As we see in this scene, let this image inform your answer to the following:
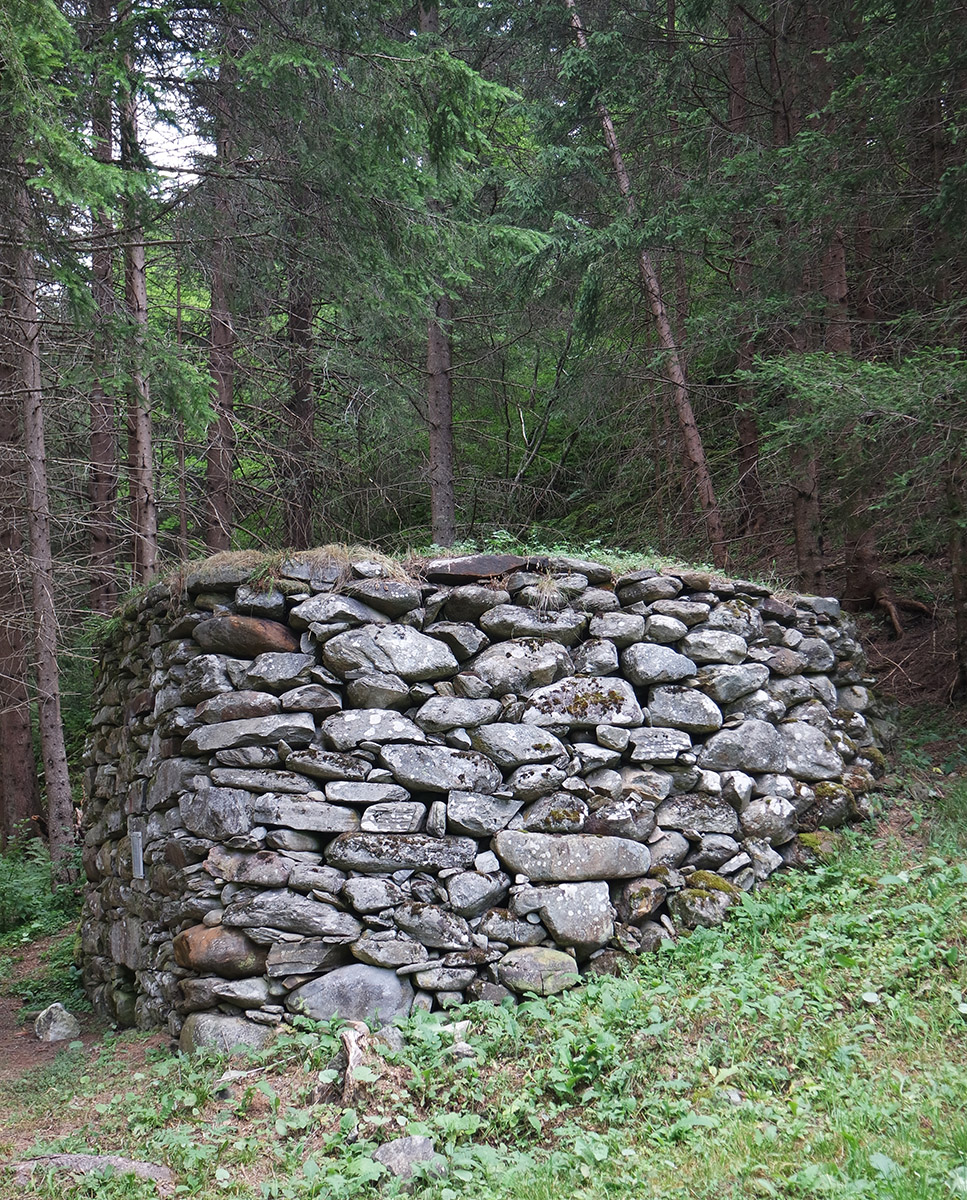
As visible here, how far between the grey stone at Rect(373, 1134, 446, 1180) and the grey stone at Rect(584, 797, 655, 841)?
6.17 feet

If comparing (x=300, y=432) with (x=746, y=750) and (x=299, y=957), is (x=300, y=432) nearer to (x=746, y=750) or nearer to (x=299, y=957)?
(x=746, y=750)

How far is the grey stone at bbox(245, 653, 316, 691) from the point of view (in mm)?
4746

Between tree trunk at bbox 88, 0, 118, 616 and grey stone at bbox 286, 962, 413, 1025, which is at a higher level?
tree trunk at bbox 88, 0, 118, 616

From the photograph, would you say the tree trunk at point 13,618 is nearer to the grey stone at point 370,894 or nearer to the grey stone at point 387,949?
the grey stone at point 370,894

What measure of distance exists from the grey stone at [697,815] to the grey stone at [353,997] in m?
1.75

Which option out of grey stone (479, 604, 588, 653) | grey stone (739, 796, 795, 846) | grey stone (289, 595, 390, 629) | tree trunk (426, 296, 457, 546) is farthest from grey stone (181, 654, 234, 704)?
tree trunk (426, 296, 457, 546)

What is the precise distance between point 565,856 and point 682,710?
3.83 ft

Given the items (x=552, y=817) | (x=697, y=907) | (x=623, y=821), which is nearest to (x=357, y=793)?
(x=552, y=817)

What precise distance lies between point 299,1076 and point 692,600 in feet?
11.3

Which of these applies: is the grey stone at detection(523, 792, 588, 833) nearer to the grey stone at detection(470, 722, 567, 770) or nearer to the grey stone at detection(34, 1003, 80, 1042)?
the grey stone at detection(470, 722, 567, 770)

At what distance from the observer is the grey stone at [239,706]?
4688mm

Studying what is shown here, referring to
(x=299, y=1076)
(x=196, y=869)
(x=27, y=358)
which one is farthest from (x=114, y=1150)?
(x=27, y=358)

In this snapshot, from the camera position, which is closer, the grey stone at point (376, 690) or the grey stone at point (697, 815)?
the grey stone at point (376, 690)

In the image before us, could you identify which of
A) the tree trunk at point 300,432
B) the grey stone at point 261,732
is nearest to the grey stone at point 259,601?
the grey stone at point 261,732
